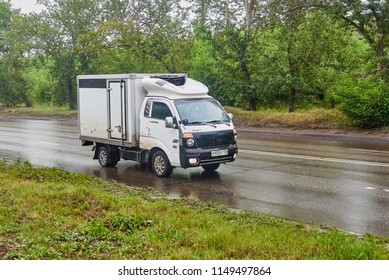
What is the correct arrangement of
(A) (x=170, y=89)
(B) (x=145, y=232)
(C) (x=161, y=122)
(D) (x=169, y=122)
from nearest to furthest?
1. (B) (x=145, y=232)
2. (D) (x=169, y=122)
3. (C) (x=161, y=122)
4. (A) (x=170, y=89)

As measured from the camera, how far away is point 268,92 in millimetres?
29875

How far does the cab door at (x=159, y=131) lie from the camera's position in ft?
43.8

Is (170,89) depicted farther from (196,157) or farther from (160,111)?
(196,157)

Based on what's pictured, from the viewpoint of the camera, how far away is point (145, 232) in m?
7.42

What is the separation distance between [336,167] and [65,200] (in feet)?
26.5

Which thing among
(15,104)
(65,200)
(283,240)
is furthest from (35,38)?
(283,240)

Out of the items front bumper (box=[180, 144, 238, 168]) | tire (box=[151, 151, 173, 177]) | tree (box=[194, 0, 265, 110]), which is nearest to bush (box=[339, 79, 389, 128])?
tree (box=[194, 0, 265, 110])

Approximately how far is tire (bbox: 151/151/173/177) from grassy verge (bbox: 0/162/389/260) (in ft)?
9.06

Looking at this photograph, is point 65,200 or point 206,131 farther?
point 206,131

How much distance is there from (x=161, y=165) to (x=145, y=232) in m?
6.38

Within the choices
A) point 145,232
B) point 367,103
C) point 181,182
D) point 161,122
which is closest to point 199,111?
point 161,122

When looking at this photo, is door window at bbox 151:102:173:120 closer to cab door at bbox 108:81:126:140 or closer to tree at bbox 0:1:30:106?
cab door at bbox 108:81:126:140

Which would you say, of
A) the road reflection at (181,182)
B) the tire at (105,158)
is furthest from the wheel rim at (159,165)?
the tire at (105,158)
